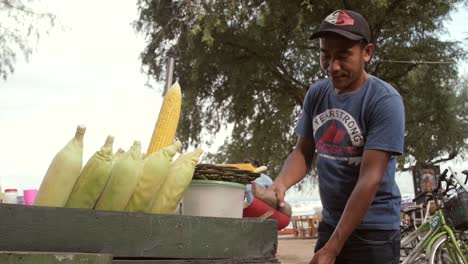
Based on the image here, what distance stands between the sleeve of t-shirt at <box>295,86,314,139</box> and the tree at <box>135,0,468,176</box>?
8.23 metres

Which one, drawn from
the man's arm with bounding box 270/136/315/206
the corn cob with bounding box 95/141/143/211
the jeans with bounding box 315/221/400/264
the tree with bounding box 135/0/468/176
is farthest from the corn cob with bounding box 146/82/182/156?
the tree with bounding box 135/0/468/176

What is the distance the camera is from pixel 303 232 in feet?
83.6

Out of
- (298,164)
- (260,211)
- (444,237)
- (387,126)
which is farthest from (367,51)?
(444,237)

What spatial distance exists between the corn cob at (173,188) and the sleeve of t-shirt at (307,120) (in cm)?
95

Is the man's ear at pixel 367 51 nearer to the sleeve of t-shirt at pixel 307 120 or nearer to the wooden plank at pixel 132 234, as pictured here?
the sleeve of t-shirt at pixel 307 120

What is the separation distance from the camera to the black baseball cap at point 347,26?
88.3 inches

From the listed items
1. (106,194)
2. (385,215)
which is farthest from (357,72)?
(106,194)

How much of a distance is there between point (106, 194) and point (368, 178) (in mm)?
981

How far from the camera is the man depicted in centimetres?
221

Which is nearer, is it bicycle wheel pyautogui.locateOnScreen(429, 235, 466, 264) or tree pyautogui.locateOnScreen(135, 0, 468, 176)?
bicycle wheel pyautogui.locateOnScreen(429, 235, 466, 264)

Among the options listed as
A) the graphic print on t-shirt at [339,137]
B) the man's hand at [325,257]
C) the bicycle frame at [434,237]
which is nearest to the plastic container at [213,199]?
the man's hand at [325,257]

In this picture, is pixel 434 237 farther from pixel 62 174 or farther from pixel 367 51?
pixel 62 174

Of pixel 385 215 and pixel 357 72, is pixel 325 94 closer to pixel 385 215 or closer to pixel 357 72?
pixel 357 72

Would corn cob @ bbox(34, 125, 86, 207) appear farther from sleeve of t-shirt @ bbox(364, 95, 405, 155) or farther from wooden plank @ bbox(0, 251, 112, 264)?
sleeve of t-shirt @ bbox(364, 95, 405, 155)
